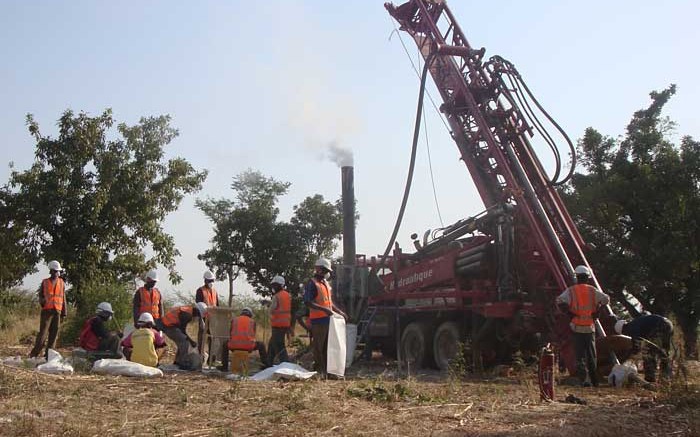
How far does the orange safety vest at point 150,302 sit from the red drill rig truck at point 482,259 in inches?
168

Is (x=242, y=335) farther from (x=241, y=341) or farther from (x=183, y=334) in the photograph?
(x=183, y=334)

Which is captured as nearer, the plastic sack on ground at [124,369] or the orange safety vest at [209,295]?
the plastic sack on ground at [124,369]

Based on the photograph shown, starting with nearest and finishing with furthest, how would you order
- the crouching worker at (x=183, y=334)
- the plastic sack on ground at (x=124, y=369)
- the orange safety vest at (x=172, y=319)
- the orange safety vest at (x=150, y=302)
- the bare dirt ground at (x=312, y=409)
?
the bare dirt ground at (x=312, y=409) → the plastic sack on ground at (x=124, y=369) → the crouching worker at (x=183, y=334) → the orange safety vest at (x=172, y=319) → the orange safety vest at (x=150, y=302)

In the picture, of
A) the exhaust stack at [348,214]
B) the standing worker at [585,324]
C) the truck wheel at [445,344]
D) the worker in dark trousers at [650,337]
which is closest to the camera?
the worker in dark trousers at [650,337]

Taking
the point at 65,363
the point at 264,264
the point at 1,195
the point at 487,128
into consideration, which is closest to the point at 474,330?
the point at 487,128

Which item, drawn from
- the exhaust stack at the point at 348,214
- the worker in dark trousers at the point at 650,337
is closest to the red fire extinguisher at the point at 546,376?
Result: the worker in dark trousers at the point at 650,337

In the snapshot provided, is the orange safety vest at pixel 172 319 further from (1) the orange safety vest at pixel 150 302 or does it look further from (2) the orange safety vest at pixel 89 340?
(2) the orange safety vest at pixel 89 340

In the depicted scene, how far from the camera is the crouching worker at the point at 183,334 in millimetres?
9609

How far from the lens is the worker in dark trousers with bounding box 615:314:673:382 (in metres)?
8.66

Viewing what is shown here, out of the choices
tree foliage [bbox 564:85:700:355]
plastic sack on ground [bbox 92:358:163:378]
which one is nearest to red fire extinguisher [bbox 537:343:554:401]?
plastic sack on ground [bbox 92:358:163:378]

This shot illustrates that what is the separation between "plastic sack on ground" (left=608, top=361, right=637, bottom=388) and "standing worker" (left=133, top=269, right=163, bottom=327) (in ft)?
20.6

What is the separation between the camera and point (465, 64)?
44.0ft

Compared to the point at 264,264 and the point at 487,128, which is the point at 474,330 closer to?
the point at 487,128

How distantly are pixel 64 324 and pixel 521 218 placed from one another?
963 cm
